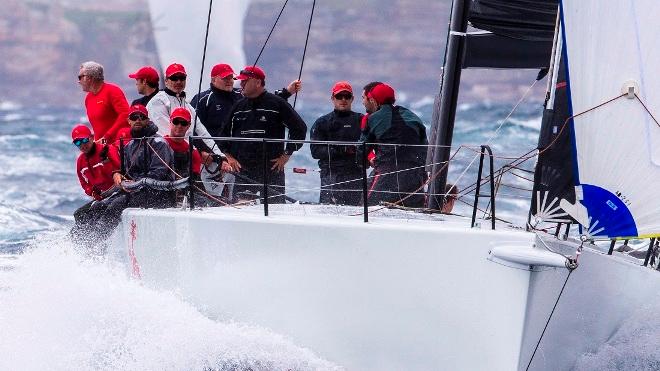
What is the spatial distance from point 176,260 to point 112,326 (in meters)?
0.48

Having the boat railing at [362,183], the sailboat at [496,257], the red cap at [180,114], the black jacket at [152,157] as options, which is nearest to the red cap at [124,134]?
the black jacket at [152,157]

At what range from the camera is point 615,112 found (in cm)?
493

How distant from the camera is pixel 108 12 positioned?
41906mm

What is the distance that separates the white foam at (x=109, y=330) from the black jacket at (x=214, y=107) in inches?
38.3

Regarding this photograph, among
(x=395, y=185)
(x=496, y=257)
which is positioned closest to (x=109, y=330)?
(x=395, y=185)

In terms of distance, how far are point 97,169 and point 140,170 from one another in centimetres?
45

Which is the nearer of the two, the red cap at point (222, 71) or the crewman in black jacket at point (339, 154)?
the crewman in black jacket at point (339, 154)

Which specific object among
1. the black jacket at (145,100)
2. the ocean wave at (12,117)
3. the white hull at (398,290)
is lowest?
the ocean wave at (12,117)

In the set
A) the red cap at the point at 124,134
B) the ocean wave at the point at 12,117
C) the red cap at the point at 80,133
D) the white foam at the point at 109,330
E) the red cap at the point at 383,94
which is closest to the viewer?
the white foam at the point at 109,330

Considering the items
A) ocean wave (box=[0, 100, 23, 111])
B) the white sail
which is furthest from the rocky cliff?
the white sail

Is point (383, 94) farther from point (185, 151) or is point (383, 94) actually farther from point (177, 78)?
point (177, 78)

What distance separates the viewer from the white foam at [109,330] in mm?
5516

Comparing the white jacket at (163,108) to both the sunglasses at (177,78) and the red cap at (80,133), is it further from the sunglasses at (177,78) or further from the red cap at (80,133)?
the red cap at (80,133)

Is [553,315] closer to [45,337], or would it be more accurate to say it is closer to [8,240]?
[45,337]
